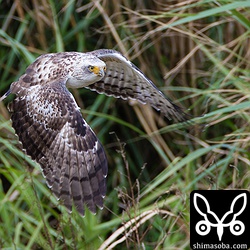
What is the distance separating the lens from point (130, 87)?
197 inches

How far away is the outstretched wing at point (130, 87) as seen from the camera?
486cm

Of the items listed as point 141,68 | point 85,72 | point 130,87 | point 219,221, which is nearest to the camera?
point 219,221

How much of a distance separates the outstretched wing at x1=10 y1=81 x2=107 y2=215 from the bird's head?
0.11 m

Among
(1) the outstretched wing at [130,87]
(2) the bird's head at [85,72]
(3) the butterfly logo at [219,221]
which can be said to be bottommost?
(3) the butterfly logo at [219,221]

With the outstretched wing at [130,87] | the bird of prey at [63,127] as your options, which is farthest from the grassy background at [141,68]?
the bird of prey at [63,127]

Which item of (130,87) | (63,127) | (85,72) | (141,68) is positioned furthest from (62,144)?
(141,68)

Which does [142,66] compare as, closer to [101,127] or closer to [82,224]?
[101,127]

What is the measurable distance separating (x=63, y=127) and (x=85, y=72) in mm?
343

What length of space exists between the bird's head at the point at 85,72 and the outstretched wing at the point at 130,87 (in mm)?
370

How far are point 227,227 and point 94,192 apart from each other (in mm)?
626

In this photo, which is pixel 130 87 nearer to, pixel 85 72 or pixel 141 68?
pixel 85 72

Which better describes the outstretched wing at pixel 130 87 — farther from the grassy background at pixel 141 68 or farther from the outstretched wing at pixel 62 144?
the outstretched wing at pixel 62 144

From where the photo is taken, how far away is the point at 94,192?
157 inches

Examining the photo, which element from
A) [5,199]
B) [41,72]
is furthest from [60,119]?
[5,199]
